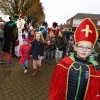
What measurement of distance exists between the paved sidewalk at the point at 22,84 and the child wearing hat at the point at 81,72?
7.02 ft

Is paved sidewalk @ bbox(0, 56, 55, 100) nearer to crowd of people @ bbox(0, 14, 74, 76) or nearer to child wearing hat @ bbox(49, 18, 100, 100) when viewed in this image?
crowd of people @ bbox(0, 14, 74, 76)

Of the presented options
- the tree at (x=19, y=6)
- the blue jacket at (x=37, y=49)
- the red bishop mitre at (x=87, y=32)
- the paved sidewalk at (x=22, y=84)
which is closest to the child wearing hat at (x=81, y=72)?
the red bishop mitre at (x=87, y=32)

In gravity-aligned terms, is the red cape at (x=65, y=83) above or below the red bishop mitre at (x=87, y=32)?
below

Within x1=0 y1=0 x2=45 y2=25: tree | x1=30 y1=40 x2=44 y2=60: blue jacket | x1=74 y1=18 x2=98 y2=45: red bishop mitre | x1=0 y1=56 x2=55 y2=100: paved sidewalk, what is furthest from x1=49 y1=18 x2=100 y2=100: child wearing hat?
x1=0 y1=0 x2=45 y2=25: tree

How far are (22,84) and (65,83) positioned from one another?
2.98 m

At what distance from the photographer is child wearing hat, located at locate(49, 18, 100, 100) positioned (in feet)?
7.13

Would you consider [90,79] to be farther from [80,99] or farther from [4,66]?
[4,66]

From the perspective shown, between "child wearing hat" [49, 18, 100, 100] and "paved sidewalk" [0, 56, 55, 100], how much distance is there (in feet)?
7.02

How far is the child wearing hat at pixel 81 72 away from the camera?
2.17 meters

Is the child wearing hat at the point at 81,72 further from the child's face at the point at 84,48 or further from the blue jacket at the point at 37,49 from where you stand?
the blue jacket at the point at 37,49

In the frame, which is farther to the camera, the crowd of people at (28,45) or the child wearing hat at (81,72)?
the crowd of people at (28,45)

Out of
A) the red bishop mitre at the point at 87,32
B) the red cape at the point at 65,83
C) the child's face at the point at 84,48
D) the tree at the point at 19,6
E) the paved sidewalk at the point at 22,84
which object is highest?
the tree at the point at 19,6

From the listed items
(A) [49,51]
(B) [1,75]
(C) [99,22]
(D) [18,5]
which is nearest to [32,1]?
(D) [18,5]

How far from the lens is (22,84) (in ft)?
16.2
